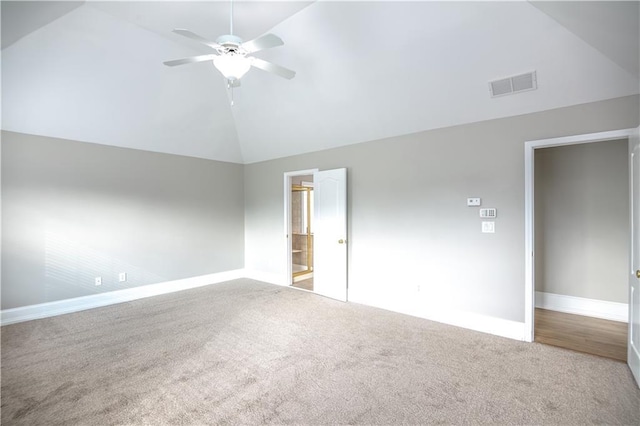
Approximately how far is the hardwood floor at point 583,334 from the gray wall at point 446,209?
1.60ft

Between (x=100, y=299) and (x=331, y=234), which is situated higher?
(x=331, y=234)

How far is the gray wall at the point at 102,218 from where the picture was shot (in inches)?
157

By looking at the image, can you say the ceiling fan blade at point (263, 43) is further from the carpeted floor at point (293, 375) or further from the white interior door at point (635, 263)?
the white interior door at point (635, 263)

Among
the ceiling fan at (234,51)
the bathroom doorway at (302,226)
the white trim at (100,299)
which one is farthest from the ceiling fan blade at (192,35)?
the bathroom doorway at (302,226)

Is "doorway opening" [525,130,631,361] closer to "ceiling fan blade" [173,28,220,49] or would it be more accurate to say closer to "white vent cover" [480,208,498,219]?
"white vent cover" [480,208,498,219]

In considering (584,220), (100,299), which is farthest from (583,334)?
(100,299)

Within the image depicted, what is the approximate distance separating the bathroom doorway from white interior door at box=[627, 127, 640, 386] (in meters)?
5.02

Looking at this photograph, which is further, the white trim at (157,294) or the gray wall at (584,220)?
the gray wall at (584,220)

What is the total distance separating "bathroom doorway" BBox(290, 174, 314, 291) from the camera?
734 centimetres

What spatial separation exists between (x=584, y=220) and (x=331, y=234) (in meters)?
3.57

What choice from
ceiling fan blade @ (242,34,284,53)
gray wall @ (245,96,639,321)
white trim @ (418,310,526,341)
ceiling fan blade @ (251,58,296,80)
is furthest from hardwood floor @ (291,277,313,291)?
ceiling fan blade @ (242,34,284,53)

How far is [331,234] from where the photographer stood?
5.08 metres

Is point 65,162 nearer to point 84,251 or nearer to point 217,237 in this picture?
point 84,251

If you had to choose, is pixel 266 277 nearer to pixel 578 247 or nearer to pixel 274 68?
pixel 274 68
